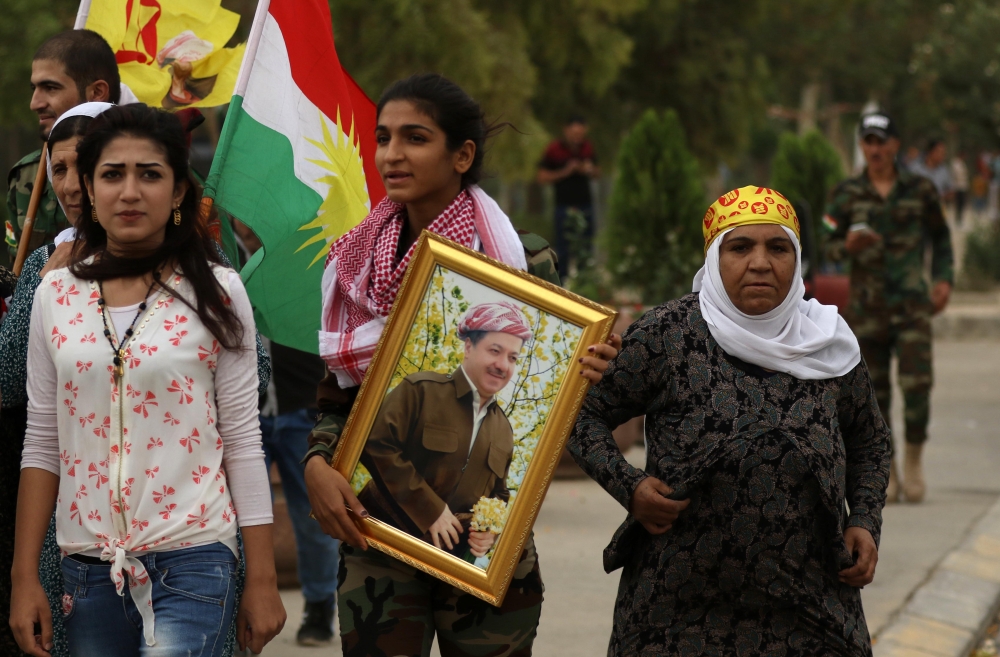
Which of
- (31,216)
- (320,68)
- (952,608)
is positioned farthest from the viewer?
(952,608)

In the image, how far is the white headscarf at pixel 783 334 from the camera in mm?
3326

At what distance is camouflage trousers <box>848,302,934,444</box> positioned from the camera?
8336mm

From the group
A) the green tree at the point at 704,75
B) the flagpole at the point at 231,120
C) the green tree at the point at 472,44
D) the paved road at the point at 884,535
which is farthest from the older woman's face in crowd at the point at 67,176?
the green tree at the point at 704,75

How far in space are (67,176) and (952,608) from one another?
4.49 m

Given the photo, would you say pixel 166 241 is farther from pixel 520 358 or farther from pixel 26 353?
pixel 520 358

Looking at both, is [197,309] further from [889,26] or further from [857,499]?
[889,26]

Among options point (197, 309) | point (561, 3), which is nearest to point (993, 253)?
point (561, 3)

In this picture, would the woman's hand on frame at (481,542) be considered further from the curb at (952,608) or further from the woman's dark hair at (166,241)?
the curb at (952,608)

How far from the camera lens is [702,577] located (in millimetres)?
3352

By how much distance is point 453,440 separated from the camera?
10.5 feet

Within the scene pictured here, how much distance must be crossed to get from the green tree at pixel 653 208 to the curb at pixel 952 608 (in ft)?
Answer: 17.0

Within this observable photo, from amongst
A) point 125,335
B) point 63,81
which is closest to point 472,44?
point 63,81

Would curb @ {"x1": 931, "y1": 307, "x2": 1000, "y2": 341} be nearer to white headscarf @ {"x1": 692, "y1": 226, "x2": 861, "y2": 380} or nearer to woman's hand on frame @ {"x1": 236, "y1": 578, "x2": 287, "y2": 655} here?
white headscarf @ {"x1": 692, "y1": 226, "x2": 861, "y2": 380}

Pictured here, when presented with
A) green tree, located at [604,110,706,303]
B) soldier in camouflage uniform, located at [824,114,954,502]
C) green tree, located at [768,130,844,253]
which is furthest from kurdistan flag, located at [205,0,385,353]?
green tree, located at [768,130,844,253]
